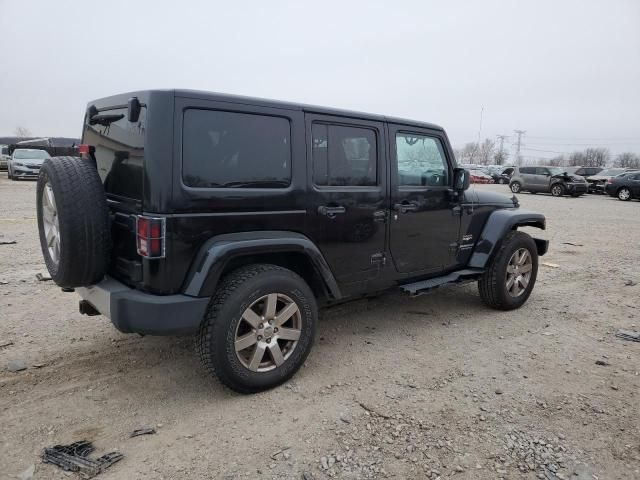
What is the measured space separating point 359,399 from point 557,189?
23.9 metres

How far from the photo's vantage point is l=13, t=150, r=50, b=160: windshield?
22.2 m

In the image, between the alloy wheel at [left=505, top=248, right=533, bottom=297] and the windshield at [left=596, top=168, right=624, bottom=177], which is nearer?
the alloy wheel at [left=505, top=248, right=533, bottom=297]

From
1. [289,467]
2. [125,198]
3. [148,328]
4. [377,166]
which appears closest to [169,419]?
[148,328]

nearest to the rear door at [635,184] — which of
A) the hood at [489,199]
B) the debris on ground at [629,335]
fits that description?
the hood at [489,199]

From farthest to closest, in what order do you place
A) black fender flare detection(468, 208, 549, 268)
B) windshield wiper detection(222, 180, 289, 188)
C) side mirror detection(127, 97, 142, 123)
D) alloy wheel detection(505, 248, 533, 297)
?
1. alloy wheel detection(505, 248, 533, 297)
2. black fender flare detection(468, 208, 549, 268)
3. windshield wiper detection(222, 180, 289, 188)
4. side mirror detection(127, 97, 142, 123)

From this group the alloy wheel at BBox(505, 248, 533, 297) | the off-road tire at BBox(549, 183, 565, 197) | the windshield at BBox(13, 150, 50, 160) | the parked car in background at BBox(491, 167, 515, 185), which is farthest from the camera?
the parked car in background at BBox(491, 167, 515, 185)

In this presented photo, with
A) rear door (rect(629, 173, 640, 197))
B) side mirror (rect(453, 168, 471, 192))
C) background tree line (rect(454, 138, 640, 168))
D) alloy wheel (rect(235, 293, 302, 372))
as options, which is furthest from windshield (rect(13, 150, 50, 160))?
background tree line (rect(454, 138, 640, 168))

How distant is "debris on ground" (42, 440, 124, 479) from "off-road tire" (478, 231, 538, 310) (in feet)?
12.2

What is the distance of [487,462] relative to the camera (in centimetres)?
251

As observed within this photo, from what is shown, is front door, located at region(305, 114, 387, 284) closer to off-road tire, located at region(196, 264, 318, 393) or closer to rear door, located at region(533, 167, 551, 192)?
off-road tire, located at region(196, 264, 318, 393)

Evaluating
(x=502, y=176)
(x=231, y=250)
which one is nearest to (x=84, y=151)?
(x=231, y=250)

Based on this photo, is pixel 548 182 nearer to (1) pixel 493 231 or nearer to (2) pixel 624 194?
(2) pixel 624 194

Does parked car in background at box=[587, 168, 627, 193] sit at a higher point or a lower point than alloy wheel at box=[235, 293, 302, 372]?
higher

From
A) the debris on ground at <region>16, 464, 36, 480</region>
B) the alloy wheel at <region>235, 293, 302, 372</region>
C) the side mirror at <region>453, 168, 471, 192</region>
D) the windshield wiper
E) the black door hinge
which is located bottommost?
the debris on ground at <region>16, 464, 36, 480</region>
